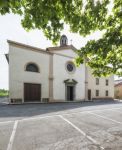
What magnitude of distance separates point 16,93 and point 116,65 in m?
15.4

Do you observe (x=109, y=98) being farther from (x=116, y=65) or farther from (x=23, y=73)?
(x=116, y=65)

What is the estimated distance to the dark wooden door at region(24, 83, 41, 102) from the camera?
21.2 meters

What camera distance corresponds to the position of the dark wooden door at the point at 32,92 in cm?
2125

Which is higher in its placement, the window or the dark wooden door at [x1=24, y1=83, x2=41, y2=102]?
the window

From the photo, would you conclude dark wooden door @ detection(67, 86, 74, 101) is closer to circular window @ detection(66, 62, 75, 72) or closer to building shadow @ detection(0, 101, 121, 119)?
circular window @ detection(66, 62, 75, 72)

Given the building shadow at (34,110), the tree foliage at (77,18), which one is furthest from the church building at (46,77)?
the tree foliage at (77,18)

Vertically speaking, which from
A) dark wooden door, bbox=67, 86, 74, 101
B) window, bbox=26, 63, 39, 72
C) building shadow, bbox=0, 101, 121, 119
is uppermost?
window, bbox=26, 63, 39, 72

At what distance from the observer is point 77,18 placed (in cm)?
439

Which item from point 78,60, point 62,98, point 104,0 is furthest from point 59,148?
point 62,98

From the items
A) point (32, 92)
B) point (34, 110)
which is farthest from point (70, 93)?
point (34, 110)

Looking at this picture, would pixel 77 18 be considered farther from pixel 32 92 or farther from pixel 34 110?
pixel 32 92

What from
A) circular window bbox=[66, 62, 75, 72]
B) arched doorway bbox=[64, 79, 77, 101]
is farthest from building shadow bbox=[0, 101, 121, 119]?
circular window bbox=[66, 62, 75, 72]

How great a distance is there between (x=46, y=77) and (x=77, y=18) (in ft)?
63.9

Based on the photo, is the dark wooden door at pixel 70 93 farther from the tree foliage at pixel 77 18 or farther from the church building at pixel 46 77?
the tree foliage at pixel 77 18
